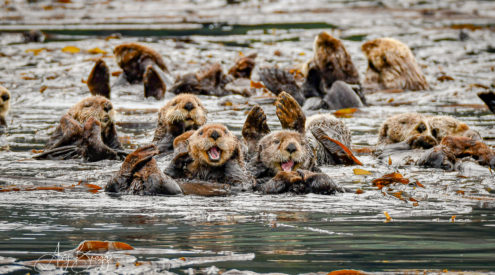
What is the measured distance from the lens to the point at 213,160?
6191 mm

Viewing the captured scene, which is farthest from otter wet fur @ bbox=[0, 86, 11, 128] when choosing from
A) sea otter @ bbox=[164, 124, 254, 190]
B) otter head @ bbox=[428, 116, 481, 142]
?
otter head @ bbox=[428, 116, 481, 142]

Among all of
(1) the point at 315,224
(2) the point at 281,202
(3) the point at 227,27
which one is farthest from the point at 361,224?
(3) the point at 227,27

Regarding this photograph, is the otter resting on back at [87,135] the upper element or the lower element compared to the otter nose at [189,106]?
lower

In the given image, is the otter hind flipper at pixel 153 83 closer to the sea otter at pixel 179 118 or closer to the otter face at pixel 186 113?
the sea otter at pixel 179 118

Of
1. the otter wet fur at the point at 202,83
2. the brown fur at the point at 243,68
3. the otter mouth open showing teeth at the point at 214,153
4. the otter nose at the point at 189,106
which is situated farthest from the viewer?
the brown fur at the point at 243,68

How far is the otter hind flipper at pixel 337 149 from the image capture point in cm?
756

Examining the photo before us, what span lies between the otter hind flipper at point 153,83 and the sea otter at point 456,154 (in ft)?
16.3

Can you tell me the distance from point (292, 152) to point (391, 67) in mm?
6739

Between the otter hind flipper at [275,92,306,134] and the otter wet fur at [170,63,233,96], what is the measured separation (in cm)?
480

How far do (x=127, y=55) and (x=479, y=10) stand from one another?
1623 centimetres

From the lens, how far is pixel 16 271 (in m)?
3.47

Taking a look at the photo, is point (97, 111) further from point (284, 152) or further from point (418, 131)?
point (418, 131)

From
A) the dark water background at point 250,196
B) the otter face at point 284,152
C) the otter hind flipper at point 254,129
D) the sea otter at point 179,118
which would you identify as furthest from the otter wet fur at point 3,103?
the otter face at point 284,152

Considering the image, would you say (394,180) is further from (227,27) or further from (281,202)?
(227,27)
